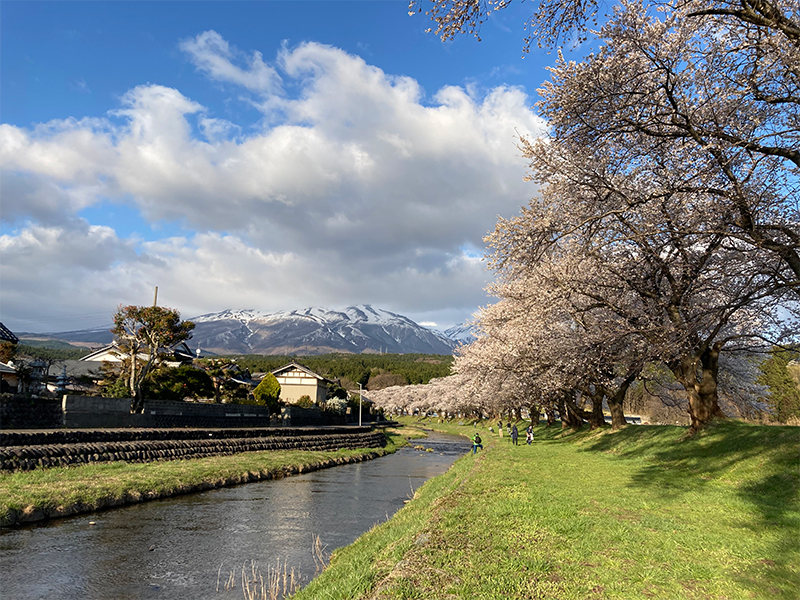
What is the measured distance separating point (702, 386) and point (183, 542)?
62.4ft

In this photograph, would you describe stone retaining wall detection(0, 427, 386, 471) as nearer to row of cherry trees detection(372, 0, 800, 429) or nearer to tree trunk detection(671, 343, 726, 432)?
row of cherry trees detection(372, 0, 800, 429)

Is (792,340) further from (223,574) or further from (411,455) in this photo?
(411,455)

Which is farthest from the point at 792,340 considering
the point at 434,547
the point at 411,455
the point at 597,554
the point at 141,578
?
the point at 411,455

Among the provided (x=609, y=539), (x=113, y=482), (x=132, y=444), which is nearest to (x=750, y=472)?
(x=609, y=539)

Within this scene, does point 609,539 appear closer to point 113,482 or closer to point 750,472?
point 750,472

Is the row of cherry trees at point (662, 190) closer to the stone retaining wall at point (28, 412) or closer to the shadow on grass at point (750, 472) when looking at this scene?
the shadow on grass at point (750, 472)

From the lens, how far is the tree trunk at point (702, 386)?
19038 mm

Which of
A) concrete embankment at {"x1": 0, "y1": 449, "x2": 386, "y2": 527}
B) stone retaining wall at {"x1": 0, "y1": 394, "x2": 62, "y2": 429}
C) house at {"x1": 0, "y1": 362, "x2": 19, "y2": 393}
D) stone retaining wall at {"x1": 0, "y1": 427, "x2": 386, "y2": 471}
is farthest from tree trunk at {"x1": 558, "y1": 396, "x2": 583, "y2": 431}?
house at {"x1": 0, "y1": 362, "x2": 19, "y2": 393}

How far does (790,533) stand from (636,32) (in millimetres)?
10218

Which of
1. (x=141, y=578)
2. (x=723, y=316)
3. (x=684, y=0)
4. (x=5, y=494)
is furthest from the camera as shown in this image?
(x=723, y=316)

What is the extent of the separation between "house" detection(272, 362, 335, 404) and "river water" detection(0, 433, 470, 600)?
52024 mm

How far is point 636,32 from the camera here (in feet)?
35.2

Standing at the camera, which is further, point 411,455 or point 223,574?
point 411,455

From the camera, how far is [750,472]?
538 inches
